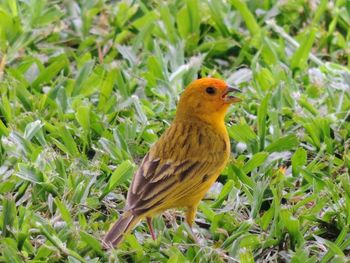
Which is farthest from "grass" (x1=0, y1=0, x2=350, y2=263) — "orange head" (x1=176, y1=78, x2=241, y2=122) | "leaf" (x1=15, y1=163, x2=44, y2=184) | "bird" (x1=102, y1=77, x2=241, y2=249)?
"orange head" (x1=176, y1=78, x2=241, y2=122)

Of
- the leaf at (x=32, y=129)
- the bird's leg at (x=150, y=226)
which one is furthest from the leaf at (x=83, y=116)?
Answer: the bird's leg at (x=150, y=226)

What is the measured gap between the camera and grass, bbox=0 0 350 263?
5.18 m

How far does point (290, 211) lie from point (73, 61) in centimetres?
219

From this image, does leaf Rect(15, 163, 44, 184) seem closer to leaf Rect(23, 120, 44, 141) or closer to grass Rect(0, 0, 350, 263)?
grass Rect(0, 0, 350, 263)

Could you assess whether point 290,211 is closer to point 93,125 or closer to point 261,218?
point 261,218

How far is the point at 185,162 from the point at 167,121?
886mm

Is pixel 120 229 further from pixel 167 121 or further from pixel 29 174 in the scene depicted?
pixel 167 121

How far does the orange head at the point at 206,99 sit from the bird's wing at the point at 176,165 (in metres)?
0.09

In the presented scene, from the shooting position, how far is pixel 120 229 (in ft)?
16.3

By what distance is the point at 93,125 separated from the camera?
6059 millimetres

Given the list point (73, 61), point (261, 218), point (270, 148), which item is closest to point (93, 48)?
point (73, 61)

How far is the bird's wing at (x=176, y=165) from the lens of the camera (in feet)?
16.8

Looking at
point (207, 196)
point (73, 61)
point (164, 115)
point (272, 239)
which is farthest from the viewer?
point (73, 61)

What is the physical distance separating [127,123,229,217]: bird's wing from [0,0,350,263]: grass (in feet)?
0.62
